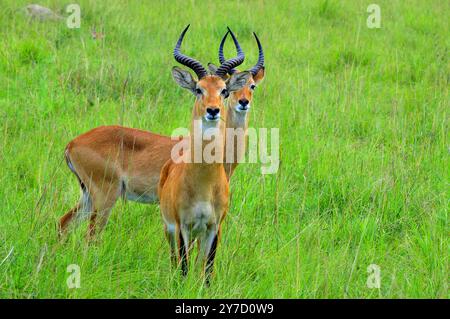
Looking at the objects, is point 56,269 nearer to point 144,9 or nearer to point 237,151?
point 237,151

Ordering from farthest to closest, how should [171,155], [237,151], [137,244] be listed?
[237,151]
[171,155]
[137,244]

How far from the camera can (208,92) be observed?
13.8 ft

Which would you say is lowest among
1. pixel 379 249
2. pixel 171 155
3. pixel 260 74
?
pixel 379 249

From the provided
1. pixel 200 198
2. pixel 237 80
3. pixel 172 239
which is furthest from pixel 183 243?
pixel 237 80

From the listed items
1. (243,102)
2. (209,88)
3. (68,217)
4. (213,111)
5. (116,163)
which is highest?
(209,88)

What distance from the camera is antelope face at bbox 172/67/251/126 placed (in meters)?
4.04

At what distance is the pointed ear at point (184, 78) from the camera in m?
4.52

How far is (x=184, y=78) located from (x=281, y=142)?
5.61 feet

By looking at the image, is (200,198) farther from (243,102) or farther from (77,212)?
(243,102)

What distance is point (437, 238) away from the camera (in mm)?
4227

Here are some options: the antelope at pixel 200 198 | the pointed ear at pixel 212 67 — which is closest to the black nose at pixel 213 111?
the antelope at pixel 200 198
